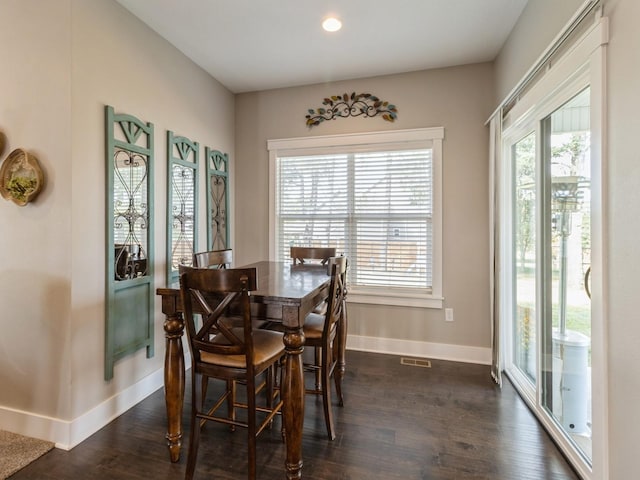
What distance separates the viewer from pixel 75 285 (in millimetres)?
2000

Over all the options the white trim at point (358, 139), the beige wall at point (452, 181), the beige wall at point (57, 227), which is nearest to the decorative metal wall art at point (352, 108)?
the beige wall at point (452, 181)

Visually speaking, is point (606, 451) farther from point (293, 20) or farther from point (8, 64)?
point (8, 64)

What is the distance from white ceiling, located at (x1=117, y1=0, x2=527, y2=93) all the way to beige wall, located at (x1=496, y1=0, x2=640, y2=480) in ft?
4.17

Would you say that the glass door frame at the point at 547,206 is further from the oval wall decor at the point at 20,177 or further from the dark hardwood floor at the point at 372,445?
the oval wall decor at the point at 20,177

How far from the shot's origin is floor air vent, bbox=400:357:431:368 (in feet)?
10.2

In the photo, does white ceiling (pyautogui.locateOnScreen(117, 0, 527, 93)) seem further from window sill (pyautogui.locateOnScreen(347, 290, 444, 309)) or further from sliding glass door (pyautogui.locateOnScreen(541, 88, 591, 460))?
window sill (pyautogui.locateOnScreen(347, 290, 444, 309))

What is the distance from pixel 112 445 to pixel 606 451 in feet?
8.41

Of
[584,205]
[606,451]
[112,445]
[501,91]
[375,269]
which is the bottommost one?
[112,445]

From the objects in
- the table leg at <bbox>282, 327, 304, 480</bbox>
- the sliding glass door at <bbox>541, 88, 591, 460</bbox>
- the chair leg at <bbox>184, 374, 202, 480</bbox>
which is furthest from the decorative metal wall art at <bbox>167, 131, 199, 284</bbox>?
the sliding glass door at <bbox>541, 88, 591, 460</bbox>

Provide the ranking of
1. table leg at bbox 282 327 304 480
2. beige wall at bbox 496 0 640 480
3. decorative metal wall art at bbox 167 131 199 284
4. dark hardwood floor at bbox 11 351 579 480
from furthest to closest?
1. decorative metal wall art at bbox 167 131 199 284
2. dark hardwood floor at bbox 11 351 579 480
3. table leg at bbox 282 327 304 480
4. beige wall at bbox 496 0 640 480

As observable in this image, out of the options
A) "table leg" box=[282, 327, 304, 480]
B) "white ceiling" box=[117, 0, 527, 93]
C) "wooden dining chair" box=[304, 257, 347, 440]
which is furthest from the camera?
"white ceiling" box=[117, 0, 527, 93]

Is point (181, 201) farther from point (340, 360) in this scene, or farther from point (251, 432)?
point (251, 432)

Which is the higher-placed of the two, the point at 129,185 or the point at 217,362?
the point at 129,185

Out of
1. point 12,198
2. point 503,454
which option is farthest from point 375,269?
point 12,198
